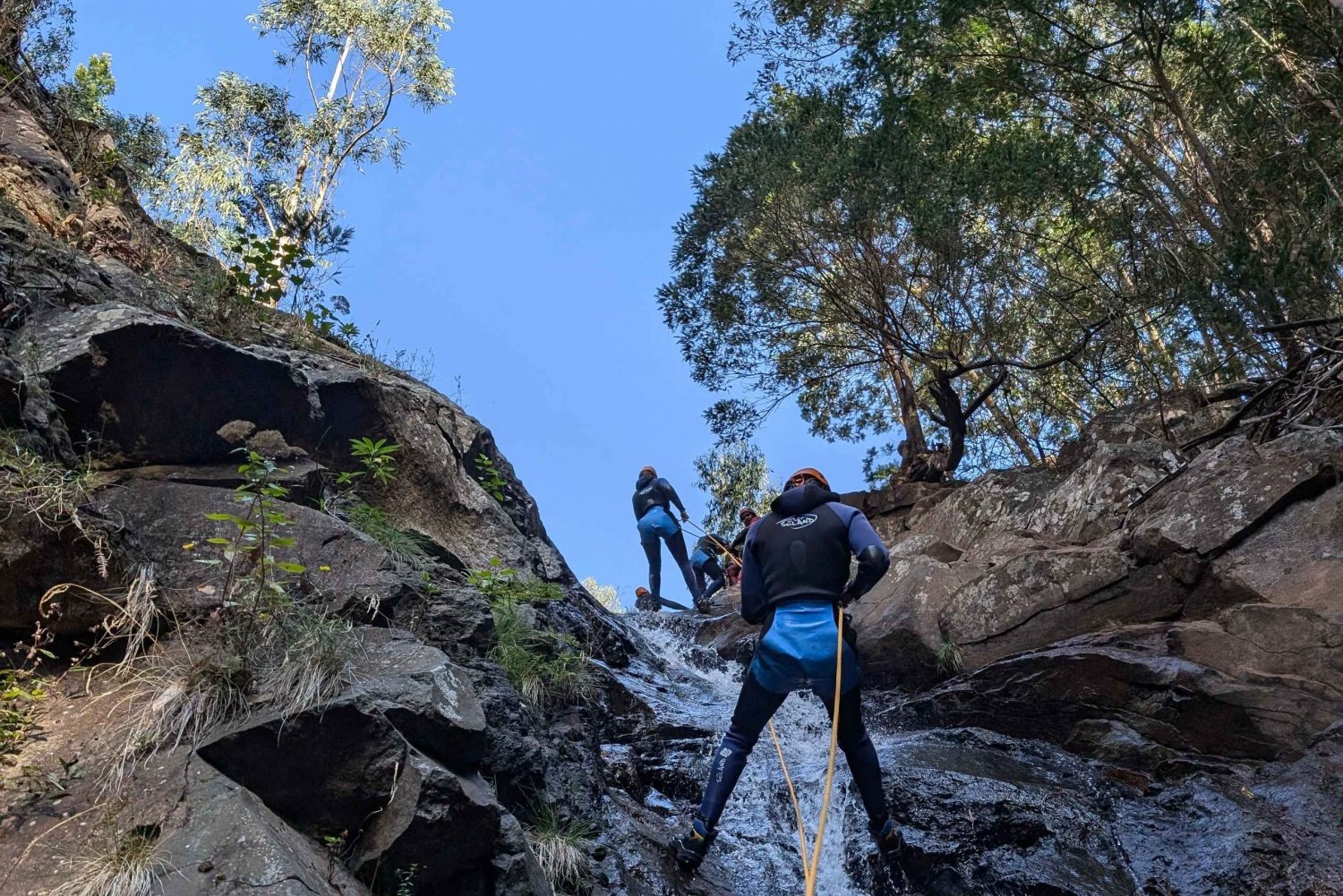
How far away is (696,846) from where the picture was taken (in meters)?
5.06

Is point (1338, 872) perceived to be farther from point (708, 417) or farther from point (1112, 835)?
point (708, 417)

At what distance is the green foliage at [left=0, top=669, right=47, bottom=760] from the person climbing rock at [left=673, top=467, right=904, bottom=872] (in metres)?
3.22

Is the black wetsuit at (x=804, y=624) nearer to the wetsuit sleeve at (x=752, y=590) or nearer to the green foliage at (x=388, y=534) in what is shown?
the wetsuit sleeve at (x=752, y=590)

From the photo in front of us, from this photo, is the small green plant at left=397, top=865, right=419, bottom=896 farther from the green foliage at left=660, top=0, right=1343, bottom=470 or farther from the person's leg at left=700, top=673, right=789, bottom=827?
the green foliage at left=660, top=0, right=1343, bottom=470

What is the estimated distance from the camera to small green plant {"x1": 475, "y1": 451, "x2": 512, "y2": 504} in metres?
8.81

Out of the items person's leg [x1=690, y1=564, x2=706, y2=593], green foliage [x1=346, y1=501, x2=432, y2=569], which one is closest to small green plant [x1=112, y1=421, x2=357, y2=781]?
green foliage [x1=346, y1=501, x2=432, y2=569]

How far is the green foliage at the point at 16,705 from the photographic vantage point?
3842mm

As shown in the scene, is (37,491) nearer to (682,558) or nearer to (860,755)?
(860,755)

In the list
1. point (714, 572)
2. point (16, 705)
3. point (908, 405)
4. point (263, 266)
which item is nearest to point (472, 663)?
point (16, 705)

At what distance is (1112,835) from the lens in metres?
5.61

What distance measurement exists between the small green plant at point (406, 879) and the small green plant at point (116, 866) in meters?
0.89

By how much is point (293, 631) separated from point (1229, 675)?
6.23 m

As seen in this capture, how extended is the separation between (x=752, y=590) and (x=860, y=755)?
3.75 feet

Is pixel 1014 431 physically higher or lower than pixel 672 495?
higher
